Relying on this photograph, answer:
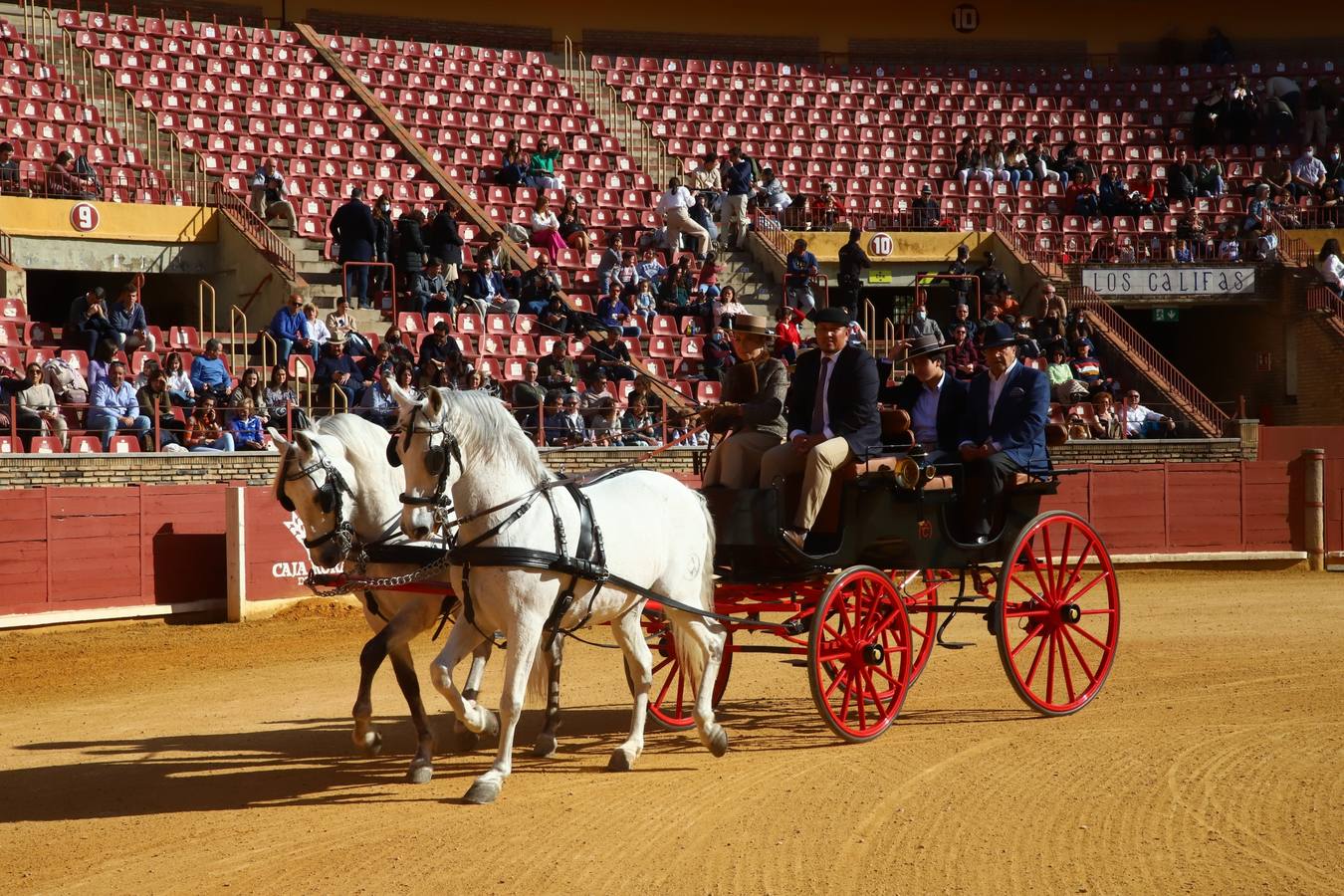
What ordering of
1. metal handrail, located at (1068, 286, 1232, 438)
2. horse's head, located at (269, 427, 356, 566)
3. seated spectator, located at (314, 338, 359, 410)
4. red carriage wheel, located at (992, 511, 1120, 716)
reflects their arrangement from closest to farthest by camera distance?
horse's head, located at (269, 427, 356, 566) → red carriage wheel, located at (992, 511, 1120, 716) → seated spectator, located at (314, 338, 359, 410) → metal handrail, located at (1068, 286, 1232, 438)

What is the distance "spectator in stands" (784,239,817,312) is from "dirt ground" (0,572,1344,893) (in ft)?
41.0

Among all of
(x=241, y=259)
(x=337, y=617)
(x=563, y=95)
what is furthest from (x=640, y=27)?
(x=337, y=617)

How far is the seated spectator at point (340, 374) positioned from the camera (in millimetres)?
18094

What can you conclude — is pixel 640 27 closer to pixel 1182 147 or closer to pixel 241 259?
pixel 1182 147

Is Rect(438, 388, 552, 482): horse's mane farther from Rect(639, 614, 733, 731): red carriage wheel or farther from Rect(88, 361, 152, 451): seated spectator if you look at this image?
Rect(88, 361, 152, 451): seated spectator

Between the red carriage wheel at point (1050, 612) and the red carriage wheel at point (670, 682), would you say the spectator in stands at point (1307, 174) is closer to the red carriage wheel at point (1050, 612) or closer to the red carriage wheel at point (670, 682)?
the red carriage wheel at point (1050, 612)

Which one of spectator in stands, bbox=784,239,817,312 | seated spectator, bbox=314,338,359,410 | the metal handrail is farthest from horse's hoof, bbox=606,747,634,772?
the metal handrail

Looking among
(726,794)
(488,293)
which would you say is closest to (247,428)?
(488,293)

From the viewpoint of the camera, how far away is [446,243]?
22.0 metres

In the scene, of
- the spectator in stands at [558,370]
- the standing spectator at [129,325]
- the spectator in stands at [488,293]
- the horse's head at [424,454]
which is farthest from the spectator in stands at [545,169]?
the horse's head at [424,454]

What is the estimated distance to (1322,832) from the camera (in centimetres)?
678

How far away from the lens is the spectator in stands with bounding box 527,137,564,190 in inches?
1037

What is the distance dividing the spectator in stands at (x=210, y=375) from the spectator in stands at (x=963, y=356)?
972 centimetres

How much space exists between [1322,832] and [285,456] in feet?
18.0
